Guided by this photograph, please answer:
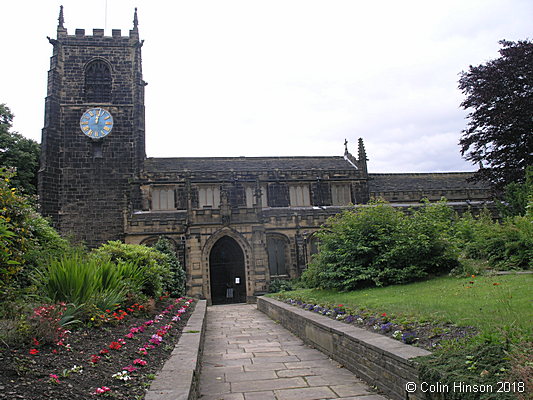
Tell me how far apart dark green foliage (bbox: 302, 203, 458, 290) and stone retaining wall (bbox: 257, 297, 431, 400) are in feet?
10.5

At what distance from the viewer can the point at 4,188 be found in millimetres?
5617

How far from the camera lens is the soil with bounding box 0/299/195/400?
3.81 metres

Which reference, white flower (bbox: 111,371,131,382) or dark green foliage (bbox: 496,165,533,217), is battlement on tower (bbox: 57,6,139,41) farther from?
white flower (bbox: 111,371,131,382)

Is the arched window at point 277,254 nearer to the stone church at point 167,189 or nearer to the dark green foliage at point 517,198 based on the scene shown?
the stone church at point 167,189

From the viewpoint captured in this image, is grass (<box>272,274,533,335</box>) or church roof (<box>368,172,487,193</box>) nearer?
grass (<box>272,274,533,335</box>)

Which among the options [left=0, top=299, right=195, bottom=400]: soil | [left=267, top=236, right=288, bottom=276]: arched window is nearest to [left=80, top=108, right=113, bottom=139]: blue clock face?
[left=267, top=236, right=288, bottom=276]: arched window

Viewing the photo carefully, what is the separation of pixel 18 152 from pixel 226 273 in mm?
18796

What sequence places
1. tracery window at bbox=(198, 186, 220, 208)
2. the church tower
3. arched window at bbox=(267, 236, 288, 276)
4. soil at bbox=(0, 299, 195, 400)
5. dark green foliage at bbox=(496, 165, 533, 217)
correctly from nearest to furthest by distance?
soil at bbox=(0, 299, 195, 400), dark green foliage at bbox=(496, 165, 533, 217), arched window at bbox=(267, 236, 288, 276), the church tower, tracery window at bbox=(198, 186, 220, 208)

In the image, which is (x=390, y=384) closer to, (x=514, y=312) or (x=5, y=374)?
(x=514, y=312)

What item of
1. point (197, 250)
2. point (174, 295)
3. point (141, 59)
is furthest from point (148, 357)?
point (141, 59)

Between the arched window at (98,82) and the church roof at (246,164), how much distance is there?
5900 millimetres

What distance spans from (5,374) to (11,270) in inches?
64.8

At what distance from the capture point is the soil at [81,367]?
3.81 metres

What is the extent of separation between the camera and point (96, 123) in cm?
3112
